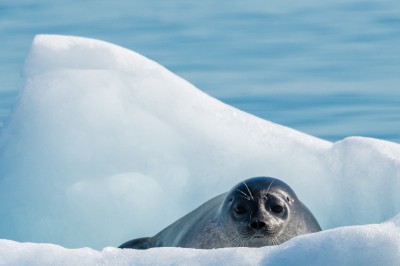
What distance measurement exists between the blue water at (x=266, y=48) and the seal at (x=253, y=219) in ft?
14.8

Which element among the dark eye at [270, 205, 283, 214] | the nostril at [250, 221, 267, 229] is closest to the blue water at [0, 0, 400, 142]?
the dark eye at [270, 205, 283, 214]

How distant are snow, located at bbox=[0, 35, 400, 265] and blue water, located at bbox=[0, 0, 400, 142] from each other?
3.48 m

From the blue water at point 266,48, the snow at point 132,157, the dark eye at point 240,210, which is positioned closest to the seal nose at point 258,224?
the dark eye at point 240,210

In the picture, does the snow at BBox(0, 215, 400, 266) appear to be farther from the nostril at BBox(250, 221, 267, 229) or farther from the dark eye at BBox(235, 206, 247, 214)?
the dark eye at BBox(235, 206, 247, 214)

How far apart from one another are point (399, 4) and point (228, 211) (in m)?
9.74

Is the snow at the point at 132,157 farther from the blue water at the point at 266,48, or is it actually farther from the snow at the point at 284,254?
the blue water at the point at 266,48

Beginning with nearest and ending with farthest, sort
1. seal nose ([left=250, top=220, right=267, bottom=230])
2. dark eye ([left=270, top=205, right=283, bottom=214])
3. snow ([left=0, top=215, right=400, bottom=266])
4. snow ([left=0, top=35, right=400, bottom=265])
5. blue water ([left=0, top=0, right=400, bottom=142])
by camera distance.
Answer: snow ([left=0, top=215, right=400, bottom=266]), seal nose ([left=250, top=220, right=267, bottom=230]), dark eye ([left=270, top=205, right=283, bottom=214]), snow ([left=0, top=35, right=400, bottom=265]), blue water ([left=0, top=0, right=400, bottom=142])

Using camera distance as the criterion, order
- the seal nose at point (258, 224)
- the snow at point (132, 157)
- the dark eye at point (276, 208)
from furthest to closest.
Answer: the snow at point (132, 157), the dark eye at point (276, 208), the seal nose at point (258, 224)

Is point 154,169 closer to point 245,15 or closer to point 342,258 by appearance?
point 342,258

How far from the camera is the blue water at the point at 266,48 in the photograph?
1042 centimetres

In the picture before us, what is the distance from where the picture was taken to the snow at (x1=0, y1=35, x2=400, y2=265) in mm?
6078

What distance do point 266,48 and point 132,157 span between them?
633 cm

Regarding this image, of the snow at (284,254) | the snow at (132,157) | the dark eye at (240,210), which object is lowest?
the snow at (132,157)

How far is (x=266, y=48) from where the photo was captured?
12.5m
